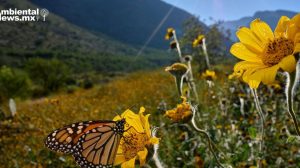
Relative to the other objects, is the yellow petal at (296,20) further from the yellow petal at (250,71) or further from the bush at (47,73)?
the bush at (47,73)

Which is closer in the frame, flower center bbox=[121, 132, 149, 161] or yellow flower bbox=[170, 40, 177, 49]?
flower center bbox=[121, 132, 149, 161]

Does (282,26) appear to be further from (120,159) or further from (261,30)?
(120,159)

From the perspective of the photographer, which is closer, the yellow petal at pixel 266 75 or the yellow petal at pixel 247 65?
the yellow petal at pixel 266 75

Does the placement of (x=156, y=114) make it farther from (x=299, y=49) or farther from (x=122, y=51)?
(x=122, y=51)

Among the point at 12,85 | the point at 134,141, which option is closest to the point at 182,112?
the point at 134,141

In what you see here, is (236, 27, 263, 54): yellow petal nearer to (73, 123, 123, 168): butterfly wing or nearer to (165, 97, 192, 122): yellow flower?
(165, 97, 192, 122): yellow flower

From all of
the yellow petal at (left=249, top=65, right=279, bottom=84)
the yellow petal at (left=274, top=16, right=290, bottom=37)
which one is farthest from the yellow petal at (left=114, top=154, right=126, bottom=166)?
the yellow petal at (left=274, top=16, right=290, bottom=37)

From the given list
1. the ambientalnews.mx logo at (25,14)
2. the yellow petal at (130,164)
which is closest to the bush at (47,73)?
the ambientalnews.mx logo at (25,14)
